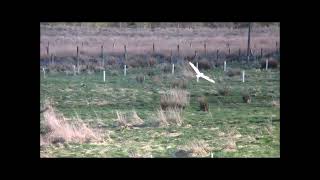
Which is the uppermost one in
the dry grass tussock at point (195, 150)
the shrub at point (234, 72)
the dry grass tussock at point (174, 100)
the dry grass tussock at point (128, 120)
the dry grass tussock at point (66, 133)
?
the shrub at point (234, 72)

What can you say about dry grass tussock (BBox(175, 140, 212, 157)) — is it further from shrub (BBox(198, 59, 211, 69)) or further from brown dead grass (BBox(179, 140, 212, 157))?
shrub (BBox(198, 59, 211, 69))

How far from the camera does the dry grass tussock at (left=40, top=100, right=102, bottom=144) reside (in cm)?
803

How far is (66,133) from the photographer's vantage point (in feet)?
26.7

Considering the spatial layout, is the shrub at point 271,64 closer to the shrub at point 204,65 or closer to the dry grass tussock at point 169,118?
the shrub at point 204,65

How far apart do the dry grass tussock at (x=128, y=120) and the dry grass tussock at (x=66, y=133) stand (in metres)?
0.62

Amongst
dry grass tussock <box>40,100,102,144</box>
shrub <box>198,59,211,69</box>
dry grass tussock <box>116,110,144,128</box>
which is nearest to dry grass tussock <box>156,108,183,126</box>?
dry grass tussock <box>116,110,144,128</box>

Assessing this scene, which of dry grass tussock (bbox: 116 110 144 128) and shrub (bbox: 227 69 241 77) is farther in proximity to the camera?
shrub (bbox: 227 69 241 77)

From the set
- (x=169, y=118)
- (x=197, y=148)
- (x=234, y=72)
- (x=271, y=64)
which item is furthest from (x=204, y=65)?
(x=197, y=148)

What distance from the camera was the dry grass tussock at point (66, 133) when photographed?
8.03 m

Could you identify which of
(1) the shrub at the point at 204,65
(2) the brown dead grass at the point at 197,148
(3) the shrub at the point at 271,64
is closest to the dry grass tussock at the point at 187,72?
(1) the shrub at the point at 204,65

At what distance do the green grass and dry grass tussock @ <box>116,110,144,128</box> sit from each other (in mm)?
151
